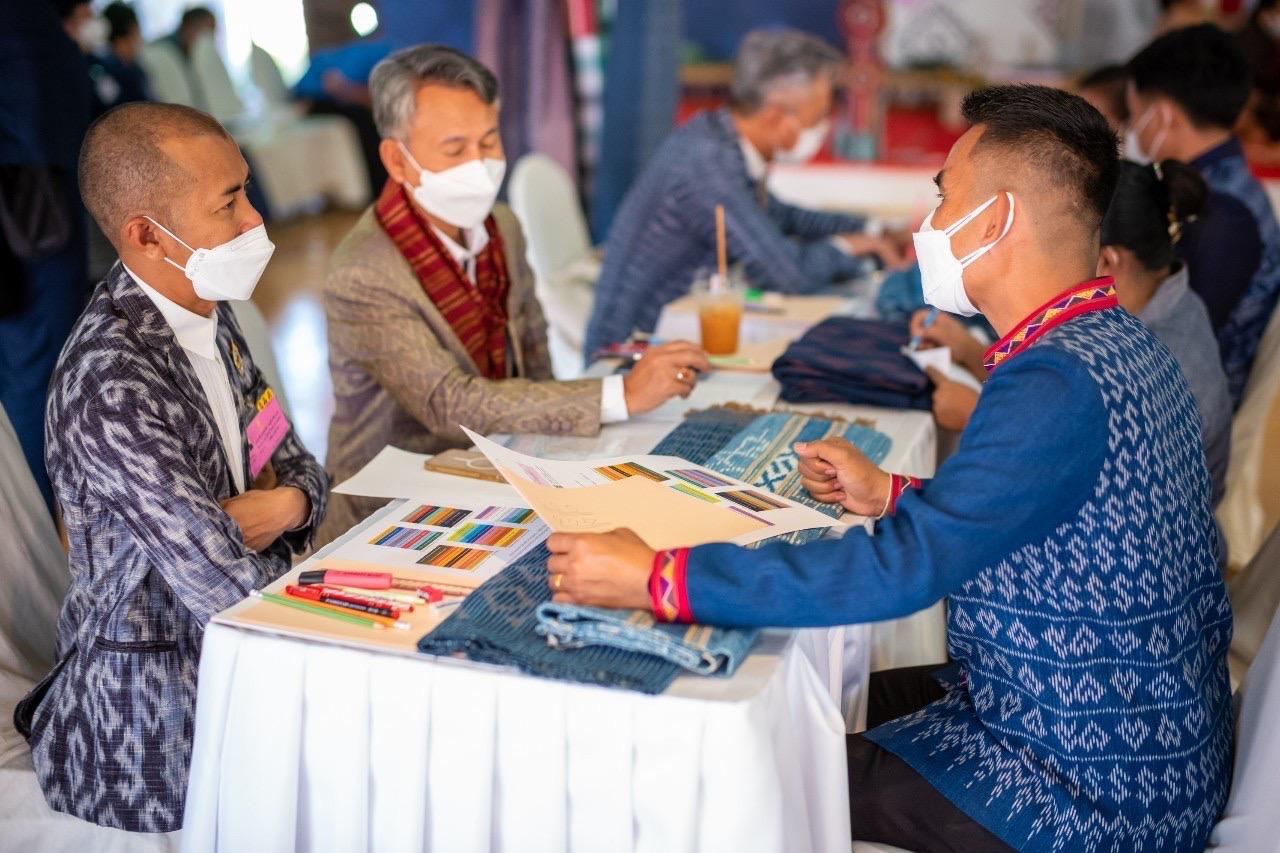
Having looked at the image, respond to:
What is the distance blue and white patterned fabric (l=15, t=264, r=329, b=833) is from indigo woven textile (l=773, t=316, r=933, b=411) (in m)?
0.99

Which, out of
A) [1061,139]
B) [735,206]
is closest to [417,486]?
[1061,139]

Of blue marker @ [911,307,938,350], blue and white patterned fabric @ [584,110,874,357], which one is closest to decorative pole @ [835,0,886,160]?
blue and white patterned fabric @ [584,110,874,357]

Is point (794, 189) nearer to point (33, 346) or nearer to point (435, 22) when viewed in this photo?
point (435, 22)

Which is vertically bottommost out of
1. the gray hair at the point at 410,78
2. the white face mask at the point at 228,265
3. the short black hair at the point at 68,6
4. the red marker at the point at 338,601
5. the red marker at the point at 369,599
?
the red marker at the point at 338,601

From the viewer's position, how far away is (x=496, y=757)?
122cm

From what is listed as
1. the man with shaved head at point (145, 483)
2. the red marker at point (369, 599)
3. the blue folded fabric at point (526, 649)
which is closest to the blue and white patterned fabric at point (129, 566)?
the man with shaved head at point (145, 483)

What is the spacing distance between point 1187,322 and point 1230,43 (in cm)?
119

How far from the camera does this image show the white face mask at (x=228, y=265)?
1.54m

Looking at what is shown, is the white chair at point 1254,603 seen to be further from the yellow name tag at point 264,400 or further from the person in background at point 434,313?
the yellow name tag at point 264,400

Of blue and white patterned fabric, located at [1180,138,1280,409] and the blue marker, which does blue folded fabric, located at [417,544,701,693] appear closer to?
the blue marker

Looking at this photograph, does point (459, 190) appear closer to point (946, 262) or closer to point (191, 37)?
point (946, 262)

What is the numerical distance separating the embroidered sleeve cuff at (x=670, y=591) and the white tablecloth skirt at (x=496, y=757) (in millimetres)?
77

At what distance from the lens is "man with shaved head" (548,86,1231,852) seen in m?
1.19

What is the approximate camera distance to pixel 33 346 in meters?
2.94
